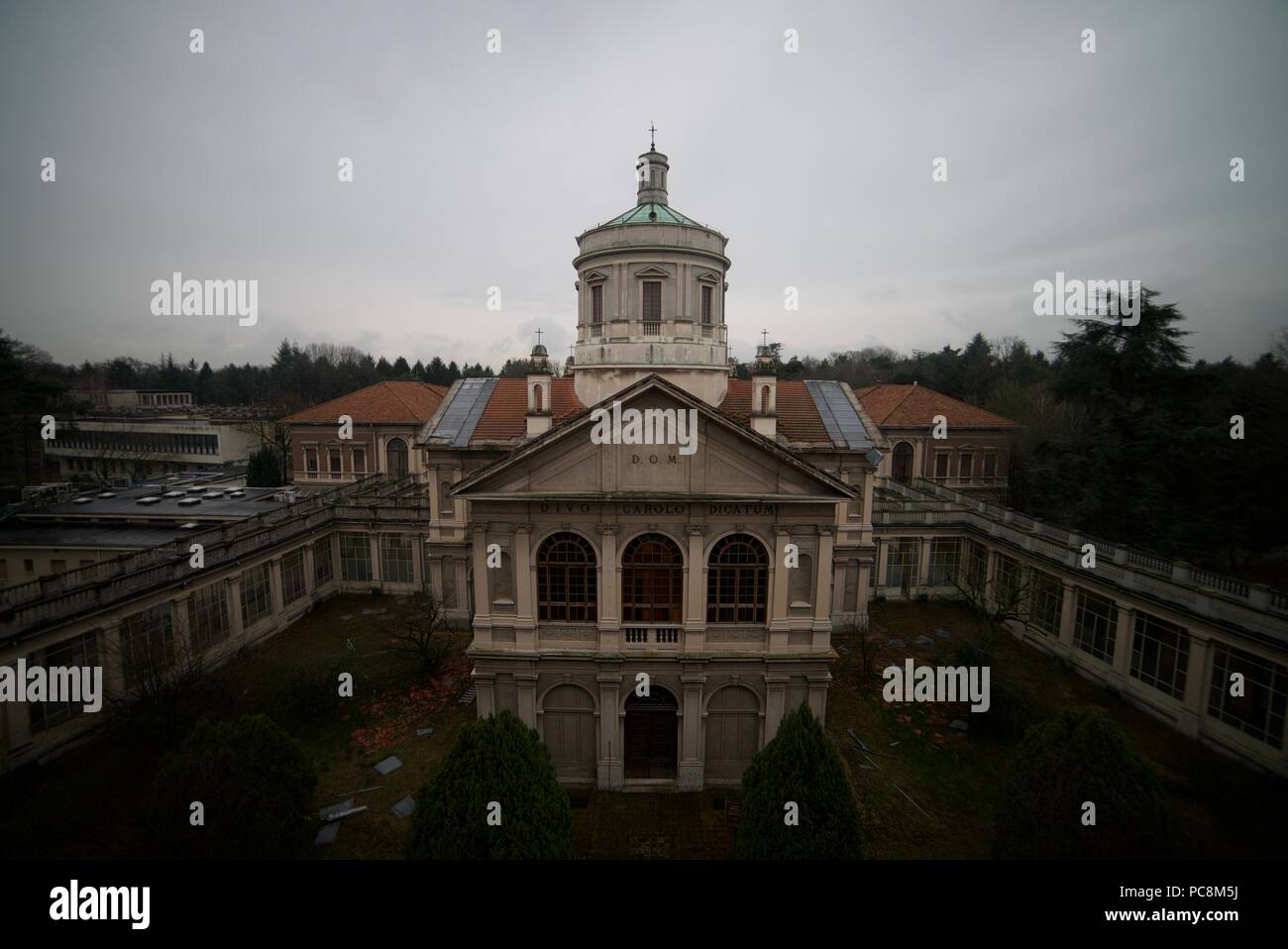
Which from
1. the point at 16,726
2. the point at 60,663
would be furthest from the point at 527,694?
the point at 60,663

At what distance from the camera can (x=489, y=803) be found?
11.2m

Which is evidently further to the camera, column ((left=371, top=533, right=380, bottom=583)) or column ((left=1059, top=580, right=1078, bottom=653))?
column ((left=371, top=533, right=380, bottom=583))

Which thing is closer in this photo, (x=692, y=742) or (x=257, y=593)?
(x=692, y=742)

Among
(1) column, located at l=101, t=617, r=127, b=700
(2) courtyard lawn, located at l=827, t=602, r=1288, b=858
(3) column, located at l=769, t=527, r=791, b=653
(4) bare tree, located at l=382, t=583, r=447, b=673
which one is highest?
(3) column, located at l=769, t=527, r=791, b=653

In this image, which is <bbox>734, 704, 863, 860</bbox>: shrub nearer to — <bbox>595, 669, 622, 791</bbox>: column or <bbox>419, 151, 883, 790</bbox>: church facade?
<bbox>419, 151, 883, 790</bbox>: church facade

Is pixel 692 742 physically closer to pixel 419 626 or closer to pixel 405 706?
pixel 405 706

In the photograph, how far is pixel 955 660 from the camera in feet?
70.2

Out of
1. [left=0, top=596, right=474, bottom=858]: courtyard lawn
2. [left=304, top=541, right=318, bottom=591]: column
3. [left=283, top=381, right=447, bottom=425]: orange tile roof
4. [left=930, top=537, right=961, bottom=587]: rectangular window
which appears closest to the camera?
[left=0, top=596, right=474, bottom=858]: courtyard lawn

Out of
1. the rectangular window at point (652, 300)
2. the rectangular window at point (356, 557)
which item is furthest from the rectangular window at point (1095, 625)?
the rectangular window at point (356, 557)

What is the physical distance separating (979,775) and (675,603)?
11.0 meters

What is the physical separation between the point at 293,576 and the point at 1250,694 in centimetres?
3882

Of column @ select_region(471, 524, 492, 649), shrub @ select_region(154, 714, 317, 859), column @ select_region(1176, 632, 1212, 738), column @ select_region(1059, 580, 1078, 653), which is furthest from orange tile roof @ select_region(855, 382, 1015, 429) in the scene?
shrub @ select_region(154, 714, 317, 859)

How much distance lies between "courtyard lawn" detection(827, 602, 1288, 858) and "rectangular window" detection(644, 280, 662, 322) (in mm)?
16706

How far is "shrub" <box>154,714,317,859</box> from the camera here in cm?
1109
